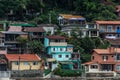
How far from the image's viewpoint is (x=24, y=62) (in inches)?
1677

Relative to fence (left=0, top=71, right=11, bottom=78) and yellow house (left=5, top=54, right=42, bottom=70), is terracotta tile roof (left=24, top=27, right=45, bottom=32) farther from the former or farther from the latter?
fence (left=0, top=71, right=11, bottom=78)

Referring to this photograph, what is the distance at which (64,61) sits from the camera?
43.8 meters

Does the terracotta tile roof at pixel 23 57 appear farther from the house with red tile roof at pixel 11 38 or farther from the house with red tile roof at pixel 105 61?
the house with red tile roof at pixel 105 61

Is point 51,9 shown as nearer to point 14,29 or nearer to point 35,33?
point 35,33

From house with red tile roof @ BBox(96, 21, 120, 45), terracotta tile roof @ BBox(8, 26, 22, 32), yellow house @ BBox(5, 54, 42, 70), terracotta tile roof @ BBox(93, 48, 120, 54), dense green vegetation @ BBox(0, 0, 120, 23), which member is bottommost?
yellow house @ BBox(5, 54, 42, 70)

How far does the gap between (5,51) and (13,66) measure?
5.71 ft

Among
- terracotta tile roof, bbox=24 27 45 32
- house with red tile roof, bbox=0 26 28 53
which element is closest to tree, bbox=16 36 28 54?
house with red tile roof, bbox=0 26 28 53

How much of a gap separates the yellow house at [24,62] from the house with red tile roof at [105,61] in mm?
3241

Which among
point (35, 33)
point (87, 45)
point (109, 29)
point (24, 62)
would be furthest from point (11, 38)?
point (109, 29)

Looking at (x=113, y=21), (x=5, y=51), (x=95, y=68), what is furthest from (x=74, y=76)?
(x=113, y=21)

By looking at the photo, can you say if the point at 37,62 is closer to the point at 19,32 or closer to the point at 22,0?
the point at 19,32

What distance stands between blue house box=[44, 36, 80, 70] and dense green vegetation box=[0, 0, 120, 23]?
3838 millimetres

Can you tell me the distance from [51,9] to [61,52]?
7.88m

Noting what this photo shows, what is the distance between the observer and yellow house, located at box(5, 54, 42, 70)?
4225 cm
